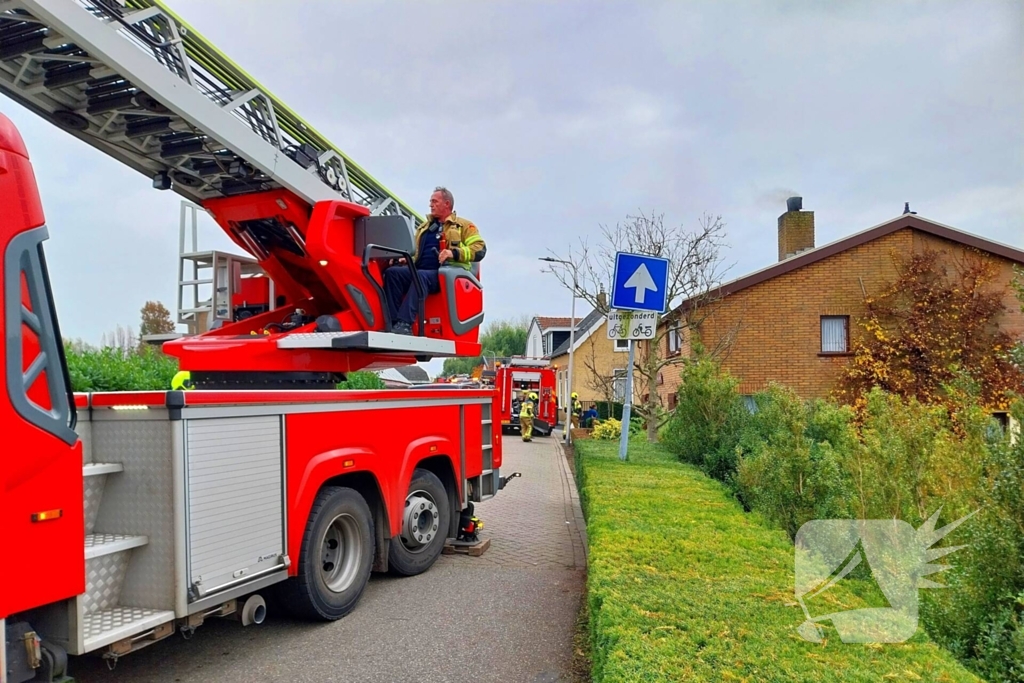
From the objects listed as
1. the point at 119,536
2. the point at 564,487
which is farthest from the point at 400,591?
the point at 564,487

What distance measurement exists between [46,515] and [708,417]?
32.6 ft

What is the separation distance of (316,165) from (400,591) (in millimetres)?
3593

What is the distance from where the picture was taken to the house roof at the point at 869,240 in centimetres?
1917

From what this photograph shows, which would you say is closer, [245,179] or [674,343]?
[245,179]

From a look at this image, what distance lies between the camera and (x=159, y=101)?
4734mm

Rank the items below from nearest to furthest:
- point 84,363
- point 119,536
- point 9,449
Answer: point 9,449 → point 119,536 → point 84,363

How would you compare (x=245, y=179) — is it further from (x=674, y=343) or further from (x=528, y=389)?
(x=528, y=389)

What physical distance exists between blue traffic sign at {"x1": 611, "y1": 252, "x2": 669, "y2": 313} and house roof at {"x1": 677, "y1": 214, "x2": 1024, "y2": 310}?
9.40m

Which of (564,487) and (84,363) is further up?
(84,363)

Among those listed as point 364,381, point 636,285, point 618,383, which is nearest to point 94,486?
point 636,285

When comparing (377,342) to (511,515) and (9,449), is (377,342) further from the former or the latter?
(511,515)

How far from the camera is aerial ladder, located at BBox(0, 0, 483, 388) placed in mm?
4375

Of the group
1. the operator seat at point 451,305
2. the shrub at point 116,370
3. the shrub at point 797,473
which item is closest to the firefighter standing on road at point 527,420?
the shrub at point 116,370

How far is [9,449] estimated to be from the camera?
9.91 ft
